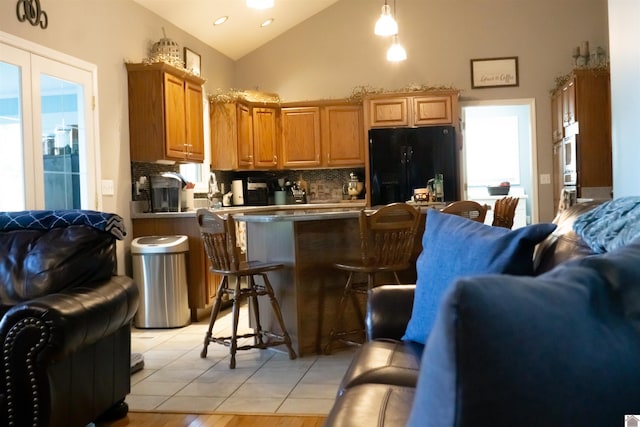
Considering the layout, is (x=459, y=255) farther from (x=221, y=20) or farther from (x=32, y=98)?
(x=221, y=20)

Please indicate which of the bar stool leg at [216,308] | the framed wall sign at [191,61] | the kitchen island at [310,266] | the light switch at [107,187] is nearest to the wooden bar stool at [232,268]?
the bar stool leg at [216,308]

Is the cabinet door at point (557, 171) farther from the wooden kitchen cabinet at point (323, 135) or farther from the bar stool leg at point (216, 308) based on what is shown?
the bar stool leg at point (216, 308)

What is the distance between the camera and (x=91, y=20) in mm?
4508

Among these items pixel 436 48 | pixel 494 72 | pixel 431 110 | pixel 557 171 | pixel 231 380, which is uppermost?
pixel 436 48

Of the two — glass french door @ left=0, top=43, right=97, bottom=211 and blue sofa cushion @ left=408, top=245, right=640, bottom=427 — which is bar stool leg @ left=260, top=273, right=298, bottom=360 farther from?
blue sofa cushion @ left=408, top=245, right=640, bottom=427

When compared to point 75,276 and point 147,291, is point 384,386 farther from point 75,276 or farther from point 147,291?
point 147,291

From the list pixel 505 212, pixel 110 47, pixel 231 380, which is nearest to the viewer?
pixel 231 380

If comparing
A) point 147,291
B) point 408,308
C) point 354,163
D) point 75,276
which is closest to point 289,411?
point 408,308

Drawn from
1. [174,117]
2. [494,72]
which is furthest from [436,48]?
[174,117]

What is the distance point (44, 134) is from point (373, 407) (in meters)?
3.37

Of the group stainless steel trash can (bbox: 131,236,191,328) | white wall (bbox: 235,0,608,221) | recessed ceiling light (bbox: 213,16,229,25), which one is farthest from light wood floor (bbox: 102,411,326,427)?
white wall (bbox: 235,0,608,221)

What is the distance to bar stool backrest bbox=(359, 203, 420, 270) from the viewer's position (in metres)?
3.48

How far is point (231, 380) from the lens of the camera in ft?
10.6

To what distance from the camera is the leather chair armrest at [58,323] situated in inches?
79.7
